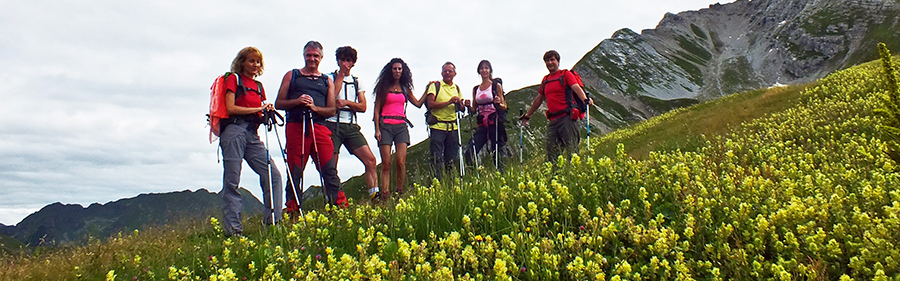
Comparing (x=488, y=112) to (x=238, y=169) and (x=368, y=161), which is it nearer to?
(x=368, y=161)

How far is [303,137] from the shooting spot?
756cm

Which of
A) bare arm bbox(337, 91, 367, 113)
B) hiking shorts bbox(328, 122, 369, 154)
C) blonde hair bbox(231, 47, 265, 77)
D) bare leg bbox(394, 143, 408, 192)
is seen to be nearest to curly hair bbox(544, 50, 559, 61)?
bare leg bbox(394, 143, 408, 192)

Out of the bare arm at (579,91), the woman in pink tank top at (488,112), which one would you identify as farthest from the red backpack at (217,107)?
the bare arm at (579,91)

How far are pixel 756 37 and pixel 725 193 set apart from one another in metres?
219

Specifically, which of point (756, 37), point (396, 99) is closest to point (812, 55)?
point (756, 37)

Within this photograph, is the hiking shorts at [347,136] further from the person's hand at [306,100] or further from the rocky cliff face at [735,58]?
the rocky cliff face at [735,58]

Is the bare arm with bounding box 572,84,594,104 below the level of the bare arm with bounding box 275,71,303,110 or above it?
below

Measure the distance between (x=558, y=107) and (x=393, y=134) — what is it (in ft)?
10.2

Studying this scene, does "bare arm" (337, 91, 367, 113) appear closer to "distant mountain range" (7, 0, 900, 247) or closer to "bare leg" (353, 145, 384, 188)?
"bare leg" (353, 145, 384, 188)

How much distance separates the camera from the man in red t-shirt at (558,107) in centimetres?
901

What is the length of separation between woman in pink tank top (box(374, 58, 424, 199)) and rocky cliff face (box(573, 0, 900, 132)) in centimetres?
9335

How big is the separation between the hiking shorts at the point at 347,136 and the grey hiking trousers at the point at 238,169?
123 cm

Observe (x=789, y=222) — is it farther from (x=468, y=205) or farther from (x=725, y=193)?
(x=468, y=205)

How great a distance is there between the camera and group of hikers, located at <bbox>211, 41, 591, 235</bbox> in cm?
665
